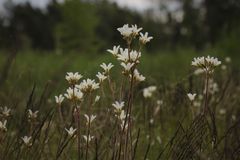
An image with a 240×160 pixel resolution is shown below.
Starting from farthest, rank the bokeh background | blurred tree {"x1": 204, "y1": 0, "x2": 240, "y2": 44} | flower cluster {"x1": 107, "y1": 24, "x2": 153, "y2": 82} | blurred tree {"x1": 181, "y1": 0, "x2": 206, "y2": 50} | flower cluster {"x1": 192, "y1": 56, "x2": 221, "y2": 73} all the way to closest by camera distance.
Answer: blurred tree {"x1": 181, "y1": 0, "x2": 206, "y2": 50} < blurred tree {"x1": 204, "y1": 0, "x2": 240, "y2": 44} < the bokeh background < flower cluster {"x1": 192, "y1": 56, "x2": 221, "y2": 73} < flower cluster {"x1": 107, "y1": 24, "x2": 153, "y2": 82}

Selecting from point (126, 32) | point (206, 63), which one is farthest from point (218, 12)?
point (126, 32)

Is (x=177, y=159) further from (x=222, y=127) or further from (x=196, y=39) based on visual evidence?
(x=196, y=39)

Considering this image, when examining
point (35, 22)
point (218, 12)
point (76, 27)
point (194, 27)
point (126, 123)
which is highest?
point (35, 22)

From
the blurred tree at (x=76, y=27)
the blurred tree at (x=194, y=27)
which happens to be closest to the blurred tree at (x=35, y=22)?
the blurred tree at (x=194, y=27)

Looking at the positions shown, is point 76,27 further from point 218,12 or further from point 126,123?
point 126,123

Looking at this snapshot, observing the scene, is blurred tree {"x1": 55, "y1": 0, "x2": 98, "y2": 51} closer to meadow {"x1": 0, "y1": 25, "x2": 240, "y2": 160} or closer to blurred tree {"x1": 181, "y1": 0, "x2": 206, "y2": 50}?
meadow {"x1": 0, "y1": 25, "x2": 240, "y2": 160}

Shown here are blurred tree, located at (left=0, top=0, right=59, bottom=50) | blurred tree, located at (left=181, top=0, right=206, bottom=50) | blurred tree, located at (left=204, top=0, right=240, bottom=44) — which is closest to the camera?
blurred tree, located at (left=204, top=0, right=240, bottom=44)

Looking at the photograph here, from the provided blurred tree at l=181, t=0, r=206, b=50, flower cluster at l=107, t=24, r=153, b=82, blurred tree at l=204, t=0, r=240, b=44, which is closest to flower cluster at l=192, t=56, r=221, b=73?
flower cluster at l=107, t=24, r=153, b=82

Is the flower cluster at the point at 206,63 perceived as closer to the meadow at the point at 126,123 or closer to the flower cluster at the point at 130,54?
the meadow at the point at 126,123
